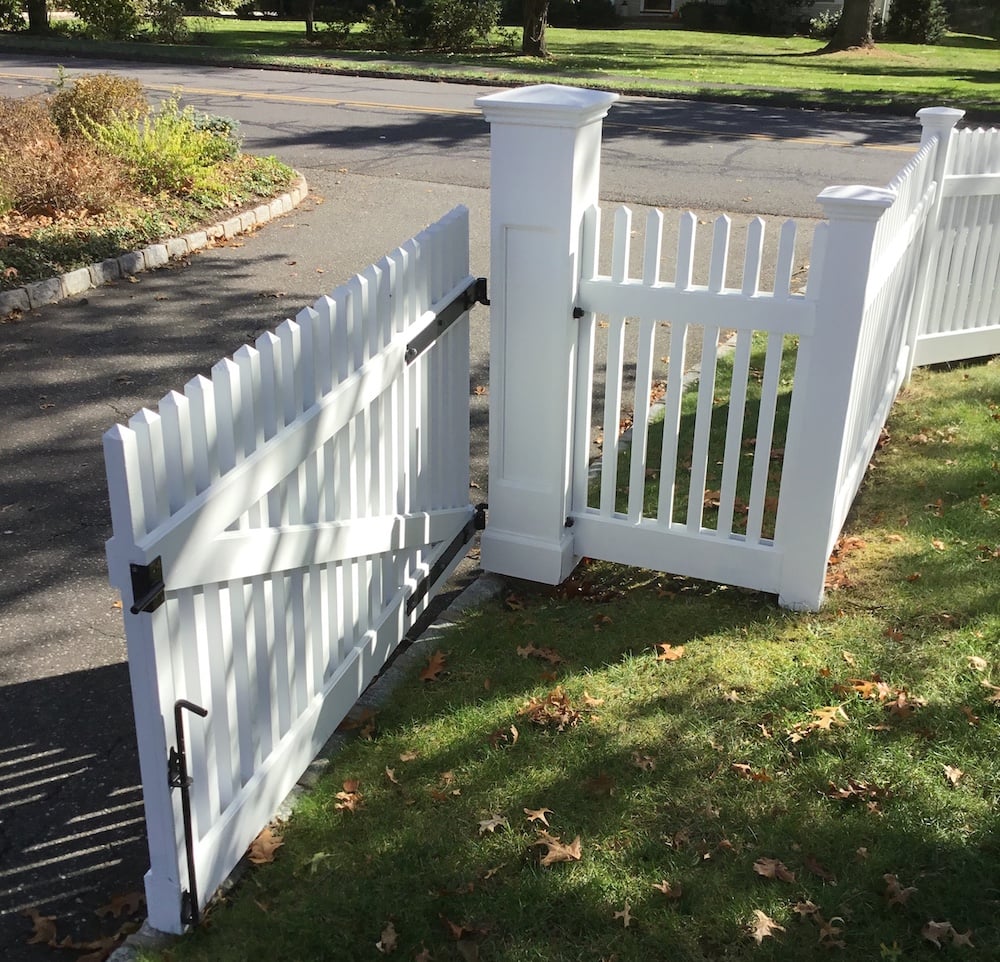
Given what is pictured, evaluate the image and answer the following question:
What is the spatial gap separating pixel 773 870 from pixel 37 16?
30.7 metres

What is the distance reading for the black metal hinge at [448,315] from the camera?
440cm

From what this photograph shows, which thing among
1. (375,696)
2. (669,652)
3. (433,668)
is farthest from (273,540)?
(669,652)

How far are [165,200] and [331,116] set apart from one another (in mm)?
7213

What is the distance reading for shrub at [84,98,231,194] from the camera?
36.1ft

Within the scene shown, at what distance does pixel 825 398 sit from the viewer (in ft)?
15.0

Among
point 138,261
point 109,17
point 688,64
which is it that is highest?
point 109,17

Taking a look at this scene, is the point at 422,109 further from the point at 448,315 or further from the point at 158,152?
the point at 448,315

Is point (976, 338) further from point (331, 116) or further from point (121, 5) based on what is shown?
point (121, 5)

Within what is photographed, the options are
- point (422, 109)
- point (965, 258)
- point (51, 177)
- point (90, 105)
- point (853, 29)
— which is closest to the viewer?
point (965, 258)

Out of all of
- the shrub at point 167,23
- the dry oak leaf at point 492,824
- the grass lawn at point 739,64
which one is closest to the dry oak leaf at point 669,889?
the dry oak leaf at point 492,824

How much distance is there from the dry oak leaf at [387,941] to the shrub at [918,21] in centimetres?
3688

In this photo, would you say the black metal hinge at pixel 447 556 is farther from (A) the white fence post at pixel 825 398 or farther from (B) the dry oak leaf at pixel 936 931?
(B) the dry oak leaf at pixel 936 931

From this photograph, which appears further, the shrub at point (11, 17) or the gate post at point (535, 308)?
the shrub at point (11, 17)

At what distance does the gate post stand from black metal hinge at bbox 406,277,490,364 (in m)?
0.11
